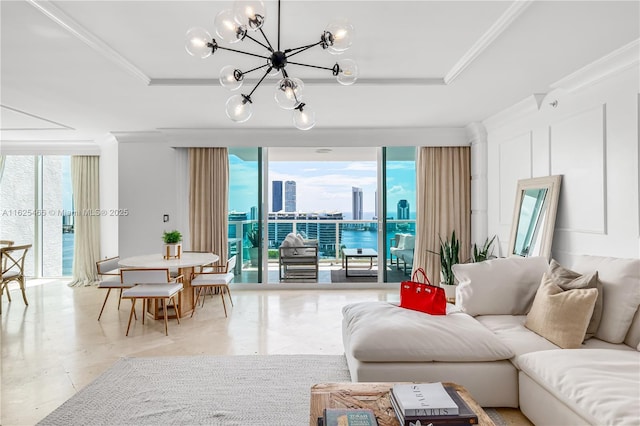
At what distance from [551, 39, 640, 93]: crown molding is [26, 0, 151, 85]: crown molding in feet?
12.0

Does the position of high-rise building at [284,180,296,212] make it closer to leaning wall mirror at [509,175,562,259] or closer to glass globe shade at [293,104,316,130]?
leaning wall mirror at [509,175,562,259]

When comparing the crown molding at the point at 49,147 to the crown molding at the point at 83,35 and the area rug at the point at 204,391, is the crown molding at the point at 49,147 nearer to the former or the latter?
the crown molding at the point at 83,35

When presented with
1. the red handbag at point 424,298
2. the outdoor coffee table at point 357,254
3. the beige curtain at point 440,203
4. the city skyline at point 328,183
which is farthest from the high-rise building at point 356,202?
the red handbag at point 424,298

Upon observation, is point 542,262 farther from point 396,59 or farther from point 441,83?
point 396,59

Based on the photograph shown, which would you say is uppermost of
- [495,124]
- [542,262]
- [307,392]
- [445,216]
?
[495,124]

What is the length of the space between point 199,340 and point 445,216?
12.1 ft

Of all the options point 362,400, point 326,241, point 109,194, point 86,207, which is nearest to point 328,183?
point 326,241

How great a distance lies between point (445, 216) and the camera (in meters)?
5.19

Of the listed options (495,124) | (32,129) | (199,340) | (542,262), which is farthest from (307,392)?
(32,129)

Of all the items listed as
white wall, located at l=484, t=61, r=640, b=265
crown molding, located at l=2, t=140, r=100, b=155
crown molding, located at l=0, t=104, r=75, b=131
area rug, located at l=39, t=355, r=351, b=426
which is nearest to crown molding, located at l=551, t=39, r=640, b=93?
white wall, located at l=484, t=61, r=640, b=265

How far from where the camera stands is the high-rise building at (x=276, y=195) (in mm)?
6371

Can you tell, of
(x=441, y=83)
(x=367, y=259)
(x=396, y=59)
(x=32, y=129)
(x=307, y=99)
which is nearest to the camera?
(x=396, y=59)

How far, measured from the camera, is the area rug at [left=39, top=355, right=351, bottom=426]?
2121 mm

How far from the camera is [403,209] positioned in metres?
5.53
